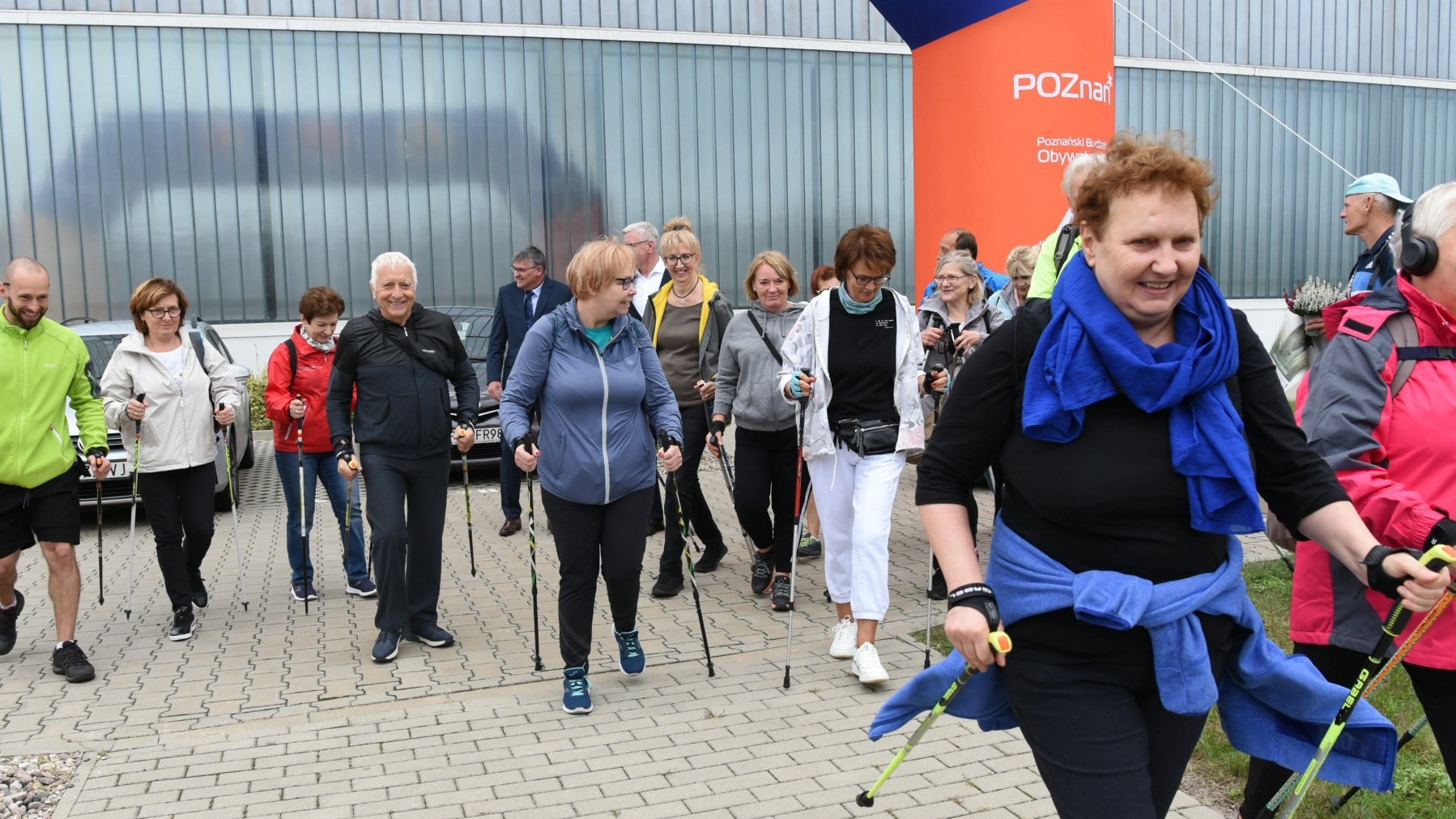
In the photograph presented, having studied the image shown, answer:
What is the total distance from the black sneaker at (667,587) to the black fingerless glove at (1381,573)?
17.5 feet

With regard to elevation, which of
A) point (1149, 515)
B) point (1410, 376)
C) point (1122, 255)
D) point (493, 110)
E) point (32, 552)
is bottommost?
point (32, 552)

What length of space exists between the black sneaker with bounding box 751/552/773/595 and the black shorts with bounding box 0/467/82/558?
376 centimetres

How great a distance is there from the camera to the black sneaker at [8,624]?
6.64 m

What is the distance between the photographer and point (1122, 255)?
96.7 inches

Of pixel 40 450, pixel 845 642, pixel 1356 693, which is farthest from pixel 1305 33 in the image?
pixel 1356 693

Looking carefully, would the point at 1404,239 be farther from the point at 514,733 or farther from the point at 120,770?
the point at 120,770

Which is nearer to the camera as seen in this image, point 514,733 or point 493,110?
point 514,733

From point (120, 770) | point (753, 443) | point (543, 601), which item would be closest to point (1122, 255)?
point (120, 770)

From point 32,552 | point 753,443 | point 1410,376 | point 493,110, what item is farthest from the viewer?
point 493,110

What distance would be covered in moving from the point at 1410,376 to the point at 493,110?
17.0 metres

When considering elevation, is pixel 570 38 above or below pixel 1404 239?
above

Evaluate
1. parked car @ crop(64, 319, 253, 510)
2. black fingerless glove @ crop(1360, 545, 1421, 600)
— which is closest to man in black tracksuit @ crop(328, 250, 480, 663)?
parked car @ crop(64, 319, 253, 510)

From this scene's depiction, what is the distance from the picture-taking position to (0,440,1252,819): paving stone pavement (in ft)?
14.7

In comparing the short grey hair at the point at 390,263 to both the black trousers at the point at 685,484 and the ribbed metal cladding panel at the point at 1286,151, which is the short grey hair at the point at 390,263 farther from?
the ribbed metal cladding panel at the point at 1286,151
